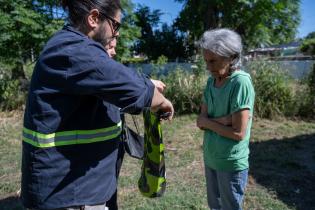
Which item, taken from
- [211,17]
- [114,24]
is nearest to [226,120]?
[114,24]

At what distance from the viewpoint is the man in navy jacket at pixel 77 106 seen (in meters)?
1.43

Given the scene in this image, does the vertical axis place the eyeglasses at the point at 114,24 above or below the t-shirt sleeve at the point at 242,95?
above

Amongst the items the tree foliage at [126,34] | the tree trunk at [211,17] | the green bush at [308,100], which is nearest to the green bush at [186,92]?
the tree foliage at [126,34]

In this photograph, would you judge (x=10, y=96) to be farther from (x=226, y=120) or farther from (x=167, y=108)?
(x=167, y=108)

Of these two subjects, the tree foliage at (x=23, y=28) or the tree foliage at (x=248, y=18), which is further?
the tree foliage at (x=248, y=18)

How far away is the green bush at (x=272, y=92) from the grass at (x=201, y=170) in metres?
0.55

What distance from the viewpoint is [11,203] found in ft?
13.6

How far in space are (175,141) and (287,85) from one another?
3.42m

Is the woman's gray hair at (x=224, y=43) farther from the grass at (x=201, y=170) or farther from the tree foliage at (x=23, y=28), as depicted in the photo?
the tree foliage at (x=23, y=28)

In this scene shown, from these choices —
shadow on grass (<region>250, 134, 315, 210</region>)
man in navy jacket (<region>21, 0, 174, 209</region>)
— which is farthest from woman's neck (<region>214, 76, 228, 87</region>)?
shadow on grass (<region>250, 134, 315, 210</region>)

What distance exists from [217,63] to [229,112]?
33 cm

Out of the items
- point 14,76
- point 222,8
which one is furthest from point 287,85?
point 222,8

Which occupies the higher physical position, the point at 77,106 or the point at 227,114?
the point at 77,106

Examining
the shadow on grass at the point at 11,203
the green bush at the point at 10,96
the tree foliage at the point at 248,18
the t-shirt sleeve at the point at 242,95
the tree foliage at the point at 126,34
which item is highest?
the tree foliage at the point at 248,18
